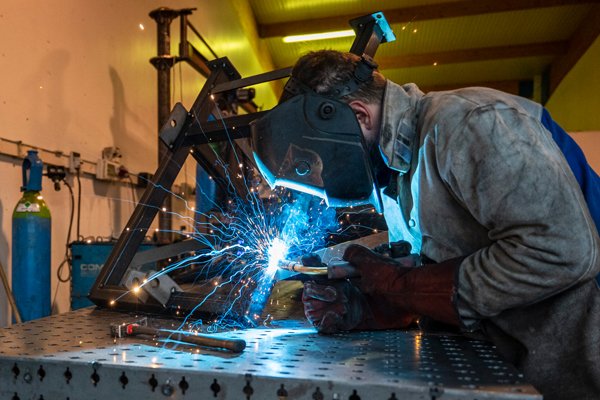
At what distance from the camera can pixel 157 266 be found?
2.12 meters

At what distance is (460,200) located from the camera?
0.87 m

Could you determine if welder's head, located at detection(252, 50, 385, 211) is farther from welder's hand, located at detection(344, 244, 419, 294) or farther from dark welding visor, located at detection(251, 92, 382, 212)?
welder's hand, located at detection(344, 244, 419, 294)

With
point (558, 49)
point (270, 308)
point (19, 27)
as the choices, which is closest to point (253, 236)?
point (270, 308)

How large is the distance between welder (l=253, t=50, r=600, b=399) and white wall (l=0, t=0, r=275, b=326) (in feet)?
4.91

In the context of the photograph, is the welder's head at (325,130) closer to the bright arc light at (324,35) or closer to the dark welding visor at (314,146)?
the dark welding visor at (314,146)

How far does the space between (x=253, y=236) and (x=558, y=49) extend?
6.62 metres

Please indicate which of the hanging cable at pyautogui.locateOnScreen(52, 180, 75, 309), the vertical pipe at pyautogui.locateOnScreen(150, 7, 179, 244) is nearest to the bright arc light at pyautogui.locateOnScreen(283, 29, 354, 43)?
the vertical pipe at pyautogui.locateOnScreen(150, 7, 179, 244)

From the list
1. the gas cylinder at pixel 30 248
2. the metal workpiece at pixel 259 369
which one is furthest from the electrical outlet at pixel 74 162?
the metal workpiece at pixel 259 369

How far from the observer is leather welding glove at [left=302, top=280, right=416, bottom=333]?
3.32 feet

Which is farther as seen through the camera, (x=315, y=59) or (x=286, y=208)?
(x=286, y=208)

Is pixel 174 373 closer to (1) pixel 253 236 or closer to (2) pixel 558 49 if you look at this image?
(1) pixel 253 236

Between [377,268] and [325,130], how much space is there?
1.03 ft

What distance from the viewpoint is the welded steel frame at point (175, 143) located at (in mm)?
1254

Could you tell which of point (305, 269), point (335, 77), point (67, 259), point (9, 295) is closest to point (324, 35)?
point (67, 259)
